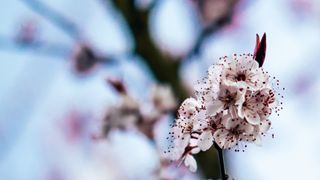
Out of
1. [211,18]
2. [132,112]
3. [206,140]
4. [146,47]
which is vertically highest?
[211,18]

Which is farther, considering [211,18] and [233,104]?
[211,18]

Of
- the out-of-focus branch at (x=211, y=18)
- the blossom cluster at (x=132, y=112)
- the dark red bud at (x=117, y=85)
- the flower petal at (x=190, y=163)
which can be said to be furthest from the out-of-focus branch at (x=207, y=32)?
the flower petal at (x=190, y=163)

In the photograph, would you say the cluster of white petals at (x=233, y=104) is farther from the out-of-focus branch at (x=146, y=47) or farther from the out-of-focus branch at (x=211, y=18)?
the out-of-focus branch at (x=146, y=47)

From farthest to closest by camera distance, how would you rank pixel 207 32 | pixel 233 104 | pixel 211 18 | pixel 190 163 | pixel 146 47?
1. pixel 211 18
2. pixel 146 47
3. pixel 207 32
4. pixel 190 163
5. pixel 233 104

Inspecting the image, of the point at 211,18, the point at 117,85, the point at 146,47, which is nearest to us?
the point at 117,85

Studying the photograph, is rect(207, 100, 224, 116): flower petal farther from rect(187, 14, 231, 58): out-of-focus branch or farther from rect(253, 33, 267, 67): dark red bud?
rect(187, 14, 231, 58): out-of-focus branch

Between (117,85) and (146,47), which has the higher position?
(146,47)

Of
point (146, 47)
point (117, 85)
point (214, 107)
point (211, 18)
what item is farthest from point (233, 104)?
point (211, 18)

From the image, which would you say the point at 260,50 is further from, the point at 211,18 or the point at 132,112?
the point at 211,18

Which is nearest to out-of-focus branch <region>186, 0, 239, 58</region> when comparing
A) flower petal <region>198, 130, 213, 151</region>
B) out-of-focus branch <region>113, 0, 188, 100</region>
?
out-of-focus branch <region>113, 0, 188, 100</region>
